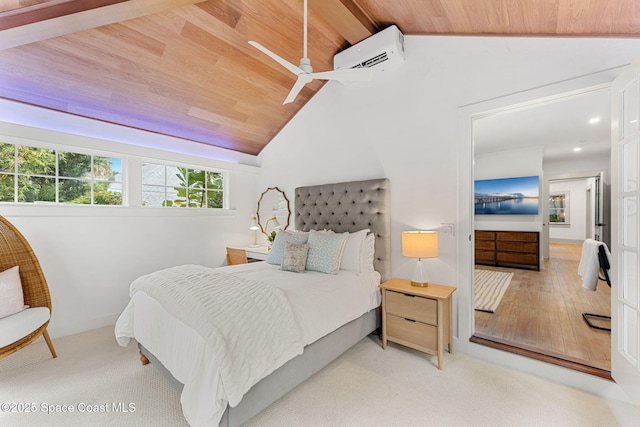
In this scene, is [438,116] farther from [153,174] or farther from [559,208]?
[559,208]

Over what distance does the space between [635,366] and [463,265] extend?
1127mm

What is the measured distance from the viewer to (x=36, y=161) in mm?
2785

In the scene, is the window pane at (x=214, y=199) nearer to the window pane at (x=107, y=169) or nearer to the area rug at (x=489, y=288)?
the window pane at (x=107, y=169)

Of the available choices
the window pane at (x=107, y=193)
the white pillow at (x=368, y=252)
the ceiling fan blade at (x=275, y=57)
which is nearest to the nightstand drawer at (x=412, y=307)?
the white pillow at (x=368, y=252)

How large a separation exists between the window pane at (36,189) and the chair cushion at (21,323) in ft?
4.09

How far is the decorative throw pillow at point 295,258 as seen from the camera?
260cm

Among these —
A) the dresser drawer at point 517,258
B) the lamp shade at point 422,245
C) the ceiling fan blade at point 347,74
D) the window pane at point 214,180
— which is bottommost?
the dresser drawer at point 517,258

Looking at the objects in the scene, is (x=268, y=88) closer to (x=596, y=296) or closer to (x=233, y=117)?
(x=233, y=117)

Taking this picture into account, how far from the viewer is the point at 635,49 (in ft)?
5.73

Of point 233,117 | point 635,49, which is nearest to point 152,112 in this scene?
point 233,117

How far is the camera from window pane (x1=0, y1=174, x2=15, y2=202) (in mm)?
2615

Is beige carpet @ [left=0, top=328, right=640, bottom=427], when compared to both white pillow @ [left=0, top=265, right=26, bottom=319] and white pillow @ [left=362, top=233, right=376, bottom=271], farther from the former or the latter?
white pillow @ [left=362, top=233, right=376, bottom=271]

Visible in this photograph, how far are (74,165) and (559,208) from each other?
39.9 ft

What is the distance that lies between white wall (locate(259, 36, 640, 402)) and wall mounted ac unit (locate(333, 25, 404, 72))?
16cm
